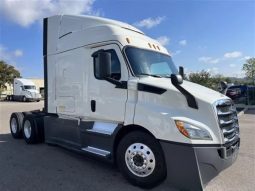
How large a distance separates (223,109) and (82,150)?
121 inches

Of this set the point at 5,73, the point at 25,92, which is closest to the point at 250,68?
the point at 25,92

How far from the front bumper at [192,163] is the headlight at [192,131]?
144 millimetres

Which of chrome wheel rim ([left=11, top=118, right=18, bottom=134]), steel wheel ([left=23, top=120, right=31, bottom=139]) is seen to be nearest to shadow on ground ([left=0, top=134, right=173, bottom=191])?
steel wheel ([left=23, top=120, right=31, bottom=139])

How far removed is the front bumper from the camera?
4.25 meters

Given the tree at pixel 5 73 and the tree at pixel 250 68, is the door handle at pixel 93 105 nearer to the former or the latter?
the tree at pixel 250 68

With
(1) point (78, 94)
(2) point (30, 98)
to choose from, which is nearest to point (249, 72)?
(2) point (30, 98)

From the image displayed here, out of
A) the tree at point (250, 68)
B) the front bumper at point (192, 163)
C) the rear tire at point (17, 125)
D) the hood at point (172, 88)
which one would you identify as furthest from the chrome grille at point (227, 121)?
the tree at point (250, 68)

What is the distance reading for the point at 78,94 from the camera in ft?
21.1

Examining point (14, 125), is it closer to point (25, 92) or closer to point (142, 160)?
point (142, 160)

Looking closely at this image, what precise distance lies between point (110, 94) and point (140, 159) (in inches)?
55.4

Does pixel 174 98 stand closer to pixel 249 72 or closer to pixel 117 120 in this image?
pixel 117 120

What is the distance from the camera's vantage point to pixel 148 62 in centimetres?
559

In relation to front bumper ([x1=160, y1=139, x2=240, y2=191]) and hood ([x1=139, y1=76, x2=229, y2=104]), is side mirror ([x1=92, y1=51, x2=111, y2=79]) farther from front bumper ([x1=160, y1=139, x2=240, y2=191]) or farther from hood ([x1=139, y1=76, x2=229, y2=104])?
front bumper ([x1=160, y1=139, x2=240, y2=191])

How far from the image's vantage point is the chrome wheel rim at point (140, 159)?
4773mm
